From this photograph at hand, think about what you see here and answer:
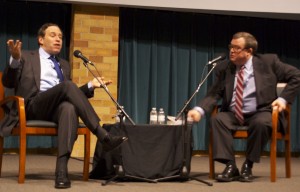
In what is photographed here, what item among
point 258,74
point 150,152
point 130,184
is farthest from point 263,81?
point 130,184

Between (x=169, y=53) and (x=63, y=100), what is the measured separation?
3.42 metres

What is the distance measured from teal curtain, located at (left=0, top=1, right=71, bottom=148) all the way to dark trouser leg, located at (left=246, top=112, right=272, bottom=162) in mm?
3097

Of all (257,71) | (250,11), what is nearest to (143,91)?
(250,11)

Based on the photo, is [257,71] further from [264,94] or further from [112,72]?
[112,72]

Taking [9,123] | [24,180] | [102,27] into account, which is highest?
[102,27]

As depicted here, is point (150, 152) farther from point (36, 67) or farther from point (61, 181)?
point (36, 67)

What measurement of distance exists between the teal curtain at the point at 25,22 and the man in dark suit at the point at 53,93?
2.40 metres

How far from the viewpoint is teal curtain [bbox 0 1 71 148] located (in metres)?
6.37

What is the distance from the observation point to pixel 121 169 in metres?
3.79

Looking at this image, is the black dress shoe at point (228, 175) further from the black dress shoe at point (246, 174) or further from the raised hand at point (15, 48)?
the raised hand at point (15, 48)

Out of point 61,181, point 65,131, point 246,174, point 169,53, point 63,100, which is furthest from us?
point 169,53

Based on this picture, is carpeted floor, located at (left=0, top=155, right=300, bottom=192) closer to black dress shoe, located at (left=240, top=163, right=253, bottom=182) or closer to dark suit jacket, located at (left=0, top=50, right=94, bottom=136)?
black dress shoe, located at (left=240, top=163, right=253, bottom=182)

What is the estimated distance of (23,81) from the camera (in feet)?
12.9

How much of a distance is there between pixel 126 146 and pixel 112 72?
2603 millimetres
